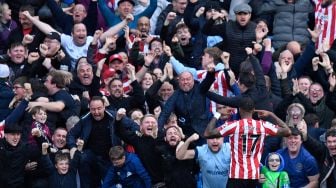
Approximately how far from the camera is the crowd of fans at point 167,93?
22094mm

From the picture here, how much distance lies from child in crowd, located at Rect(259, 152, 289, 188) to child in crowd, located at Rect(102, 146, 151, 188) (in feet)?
5.54

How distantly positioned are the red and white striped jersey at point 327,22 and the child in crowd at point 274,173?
4262 mm

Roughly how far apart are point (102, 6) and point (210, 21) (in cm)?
231

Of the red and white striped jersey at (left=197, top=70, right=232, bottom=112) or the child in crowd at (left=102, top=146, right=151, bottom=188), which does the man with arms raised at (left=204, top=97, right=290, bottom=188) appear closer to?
the child in crowd at (left=102, top=146, right=151, bottom=188)

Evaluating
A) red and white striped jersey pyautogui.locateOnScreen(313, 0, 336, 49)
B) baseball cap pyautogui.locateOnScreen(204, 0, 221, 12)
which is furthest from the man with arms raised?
baseball cap pyautogui.locateOnScreen(204, 0, 221, 12)

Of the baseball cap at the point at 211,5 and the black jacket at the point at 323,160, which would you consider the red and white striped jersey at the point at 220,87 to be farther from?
the baseball cap at the point at 211,5

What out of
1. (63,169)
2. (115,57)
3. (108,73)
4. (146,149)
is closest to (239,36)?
(115,57)

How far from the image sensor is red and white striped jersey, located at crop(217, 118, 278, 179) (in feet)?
68.5

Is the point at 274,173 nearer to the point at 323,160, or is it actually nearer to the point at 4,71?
the point at 323,160

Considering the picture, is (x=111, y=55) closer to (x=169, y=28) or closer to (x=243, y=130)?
(x=169, y=28)

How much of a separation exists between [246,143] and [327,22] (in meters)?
5.62

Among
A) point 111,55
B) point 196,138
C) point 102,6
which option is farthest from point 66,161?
point 102,6

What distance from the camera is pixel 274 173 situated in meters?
22.0

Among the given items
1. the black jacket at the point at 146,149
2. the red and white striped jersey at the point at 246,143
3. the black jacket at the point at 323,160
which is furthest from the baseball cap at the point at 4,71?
the black jacket at the point at 323,160
